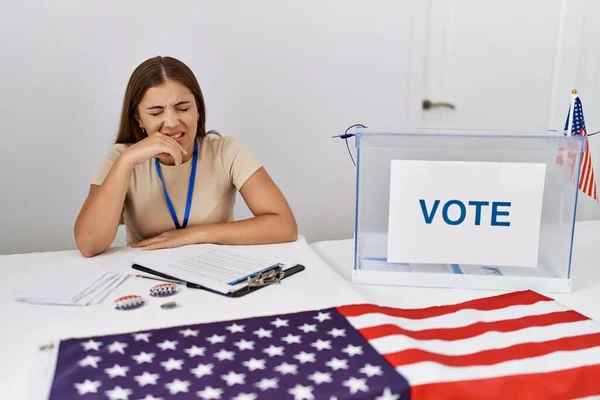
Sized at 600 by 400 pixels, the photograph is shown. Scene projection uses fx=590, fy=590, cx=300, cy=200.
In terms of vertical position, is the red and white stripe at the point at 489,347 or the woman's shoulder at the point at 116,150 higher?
the woman's shoulder at the point at 116,150

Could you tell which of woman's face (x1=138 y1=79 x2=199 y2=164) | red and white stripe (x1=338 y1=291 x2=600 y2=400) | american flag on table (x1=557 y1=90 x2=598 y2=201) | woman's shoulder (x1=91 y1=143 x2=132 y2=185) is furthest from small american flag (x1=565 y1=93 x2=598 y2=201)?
woman's shoulder (x1=91 y1=143 x2=132 y2=185)

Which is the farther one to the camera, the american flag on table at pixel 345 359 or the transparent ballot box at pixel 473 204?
the transparent ballot box at pixel 473 204

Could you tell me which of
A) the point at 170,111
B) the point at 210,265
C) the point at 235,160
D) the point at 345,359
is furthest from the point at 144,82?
the point at 345,359

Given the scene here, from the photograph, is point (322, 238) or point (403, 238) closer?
point (403, 238)

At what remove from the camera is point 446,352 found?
0.97 m

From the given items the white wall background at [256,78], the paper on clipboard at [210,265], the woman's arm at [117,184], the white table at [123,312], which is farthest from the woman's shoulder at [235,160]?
the white wall background at [256,78]

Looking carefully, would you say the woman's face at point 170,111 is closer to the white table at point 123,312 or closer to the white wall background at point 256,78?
the white table at point 123,312

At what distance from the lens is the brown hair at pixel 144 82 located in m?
1.69

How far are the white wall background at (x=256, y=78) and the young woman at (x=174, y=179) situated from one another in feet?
2.15

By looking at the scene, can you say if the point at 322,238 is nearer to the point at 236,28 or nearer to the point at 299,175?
the point at 299,175

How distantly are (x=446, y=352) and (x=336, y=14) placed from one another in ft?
6.44

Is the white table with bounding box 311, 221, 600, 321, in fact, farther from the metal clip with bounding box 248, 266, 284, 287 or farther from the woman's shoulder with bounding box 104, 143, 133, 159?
the woman's shoulder with bounding box 104, 143, 133, 159

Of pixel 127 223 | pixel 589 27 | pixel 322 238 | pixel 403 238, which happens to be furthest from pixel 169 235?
pixel 589 27

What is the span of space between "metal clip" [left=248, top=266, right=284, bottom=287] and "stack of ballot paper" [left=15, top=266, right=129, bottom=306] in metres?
0.29
